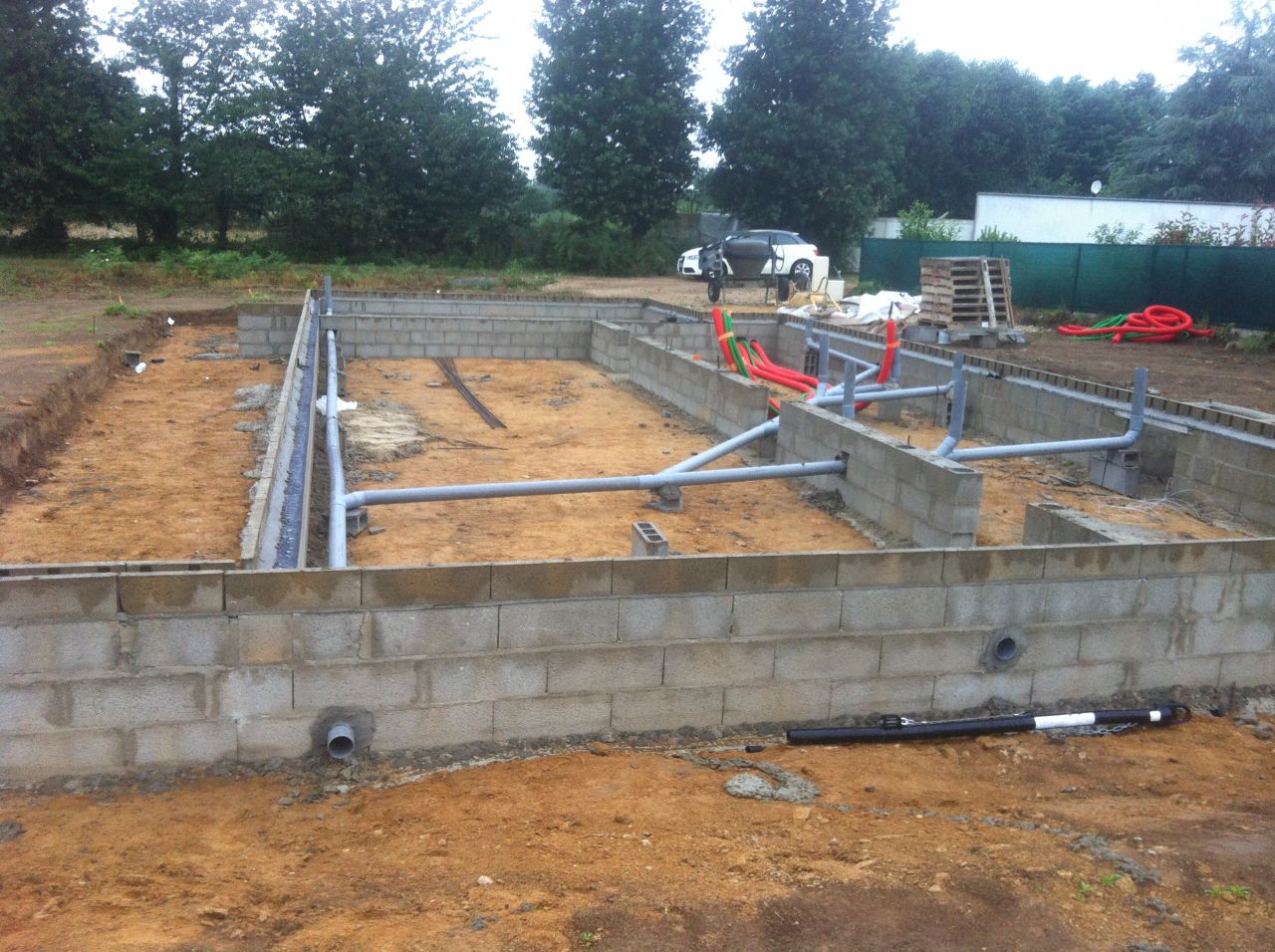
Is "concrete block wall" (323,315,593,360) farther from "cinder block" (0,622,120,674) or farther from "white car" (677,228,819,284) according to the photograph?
"cinder block" (0,622,120,674)

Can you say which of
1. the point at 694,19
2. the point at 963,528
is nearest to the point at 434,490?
the point at 963,528

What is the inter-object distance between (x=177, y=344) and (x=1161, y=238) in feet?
61.4

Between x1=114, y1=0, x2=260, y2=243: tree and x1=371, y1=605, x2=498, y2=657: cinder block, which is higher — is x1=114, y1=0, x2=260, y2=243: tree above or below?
above

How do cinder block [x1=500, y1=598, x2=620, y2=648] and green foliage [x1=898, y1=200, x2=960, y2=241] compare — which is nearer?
cinder block [x1=500, y1=598, x2=620, y2=648]

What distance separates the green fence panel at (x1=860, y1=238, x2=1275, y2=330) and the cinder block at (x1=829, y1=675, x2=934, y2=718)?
48.5 feet

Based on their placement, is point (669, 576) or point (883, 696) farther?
point (883, 696)

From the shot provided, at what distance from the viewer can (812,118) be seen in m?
32.0

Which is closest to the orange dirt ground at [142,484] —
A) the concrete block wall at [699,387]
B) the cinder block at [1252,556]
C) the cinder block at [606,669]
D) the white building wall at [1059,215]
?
the cinder block at [606,669]

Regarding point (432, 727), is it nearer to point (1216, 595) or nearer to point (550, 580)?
point (550, 580)

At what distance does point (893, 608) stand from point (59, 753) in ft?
11.6

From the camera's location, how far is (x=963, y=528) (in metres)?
7.09

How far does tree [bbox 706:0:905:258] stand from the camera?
106 ft

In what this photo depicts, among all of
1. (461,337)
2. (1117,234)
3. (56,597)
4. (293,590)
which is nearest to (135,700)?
(56,597)

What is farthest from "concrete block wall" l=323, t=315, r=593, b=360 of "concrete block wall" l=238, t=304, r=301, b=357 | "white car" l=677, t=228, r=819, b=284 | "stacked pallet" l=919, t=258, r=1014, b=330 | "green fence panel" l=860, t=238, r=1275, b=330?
"white car" l=677, t=228, r=819, b=284
